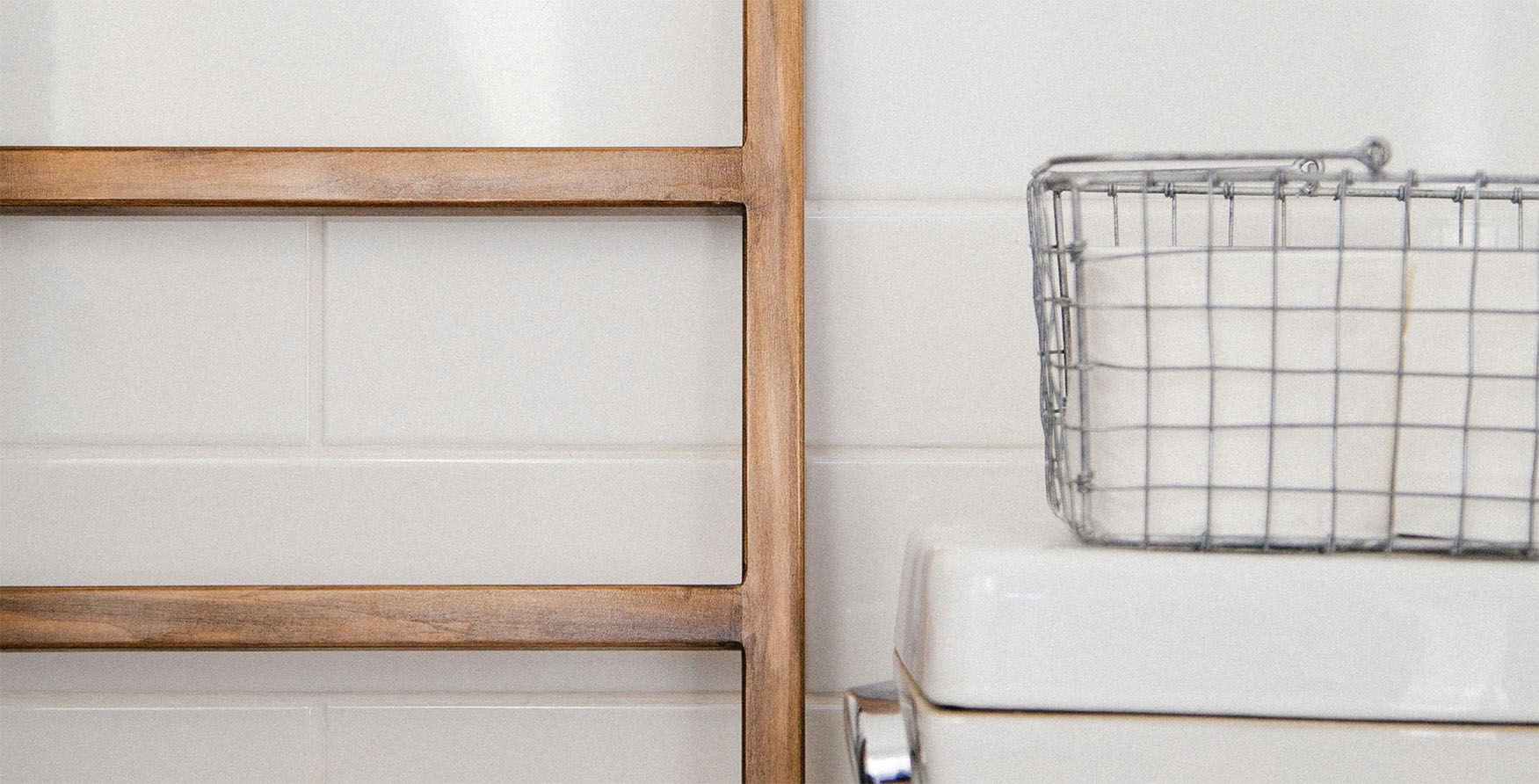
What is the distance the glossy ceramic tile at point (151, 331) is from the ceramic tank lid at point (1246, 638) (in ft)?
Result: 1.72

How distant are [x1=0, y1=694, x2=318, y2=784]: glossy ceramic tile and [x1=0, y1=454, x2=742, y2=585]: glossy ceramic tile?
0.30 ft

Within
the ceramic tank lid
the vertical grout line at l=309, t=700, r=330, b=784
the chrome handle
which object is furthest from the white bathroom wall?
the ceramic tank lid

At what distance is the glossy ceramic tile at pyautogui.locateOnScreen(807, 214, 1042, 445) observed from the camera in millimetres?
682

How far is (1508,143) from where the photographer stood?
0.67 meters

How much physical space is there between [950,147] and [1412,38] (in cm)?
32

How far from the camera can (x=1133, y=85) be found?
2.23 ft

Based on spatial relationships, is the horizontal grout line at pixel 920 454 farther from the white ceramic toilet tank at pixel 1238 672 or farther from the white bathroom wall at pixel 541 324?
the white ceramic toilet tank at pixel 1238 672

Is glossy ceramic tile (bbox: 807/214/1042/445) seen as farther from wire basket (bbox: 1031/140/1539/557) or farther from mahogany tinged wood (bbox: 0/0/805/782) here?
wire basket (bbox: 1031/140/1539/557)

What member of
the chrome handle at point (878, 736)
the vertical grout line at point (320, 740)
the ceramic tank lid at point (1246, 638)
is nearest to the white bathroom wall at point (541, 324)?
the vertical grout line at point (320, 740)

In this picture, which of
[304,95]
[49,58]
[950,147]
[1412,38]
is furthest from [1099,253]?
[49,58]

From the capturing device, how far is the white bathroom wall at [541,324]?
0.68m

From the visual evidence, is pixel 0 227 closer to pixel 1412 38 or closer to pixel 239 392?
pixel 239 392

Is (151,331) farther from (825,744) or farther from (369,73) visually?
(825,744)

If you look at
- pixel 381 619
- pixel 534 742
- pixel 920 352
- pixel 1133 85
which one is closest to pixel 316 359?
pixel 381 619
